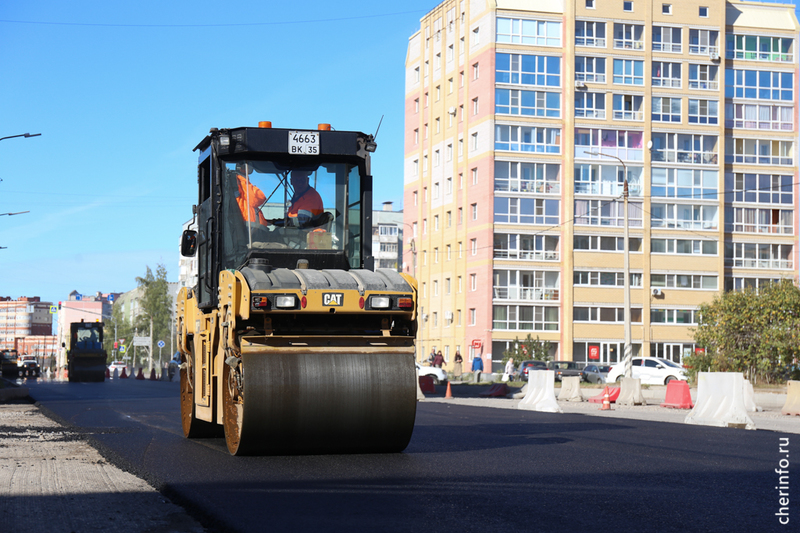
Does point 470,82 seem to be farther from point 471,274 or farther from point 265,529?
point 265,529

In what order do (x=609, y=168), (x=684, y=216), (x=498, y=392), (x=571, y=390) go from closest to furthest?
1. (x=571, y=390)
2. (x=498, y=392)
3. (x=609, y=168)
4. (x=684, y=216)

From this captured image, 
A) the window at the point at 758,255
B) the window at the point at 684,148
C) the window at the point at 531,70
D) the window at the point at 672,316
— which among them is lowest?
the window at the point at 672,316

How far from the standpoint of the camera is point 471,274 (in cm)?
7012

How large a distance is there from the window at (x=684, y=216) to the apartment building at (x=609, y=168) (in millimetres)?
98

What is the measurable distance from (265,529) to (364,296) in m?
3.85

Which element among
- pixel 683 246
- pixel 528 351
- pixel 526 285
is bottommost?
pixel 528 351

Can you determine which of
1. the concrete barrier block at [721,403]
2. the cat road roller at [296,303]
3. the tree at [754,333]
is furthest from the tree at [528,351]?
the cat road roller at [296,303]

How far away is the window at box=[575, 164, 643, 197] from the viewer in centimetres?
6906

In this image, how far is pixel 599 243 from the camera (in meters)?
69.2

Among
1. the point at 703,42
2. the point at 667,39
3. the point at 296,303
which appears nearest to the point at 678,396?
the point at 296,303

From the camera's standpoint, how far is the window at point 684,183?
70.1 meters

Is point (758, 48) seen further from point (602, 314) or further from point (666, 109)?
point (602, 314)

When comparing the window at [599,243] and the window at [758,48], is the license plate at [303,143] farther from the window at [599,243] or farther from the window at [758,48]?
the window at [758,48]

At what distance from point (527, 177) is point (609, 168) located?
5831 mm
